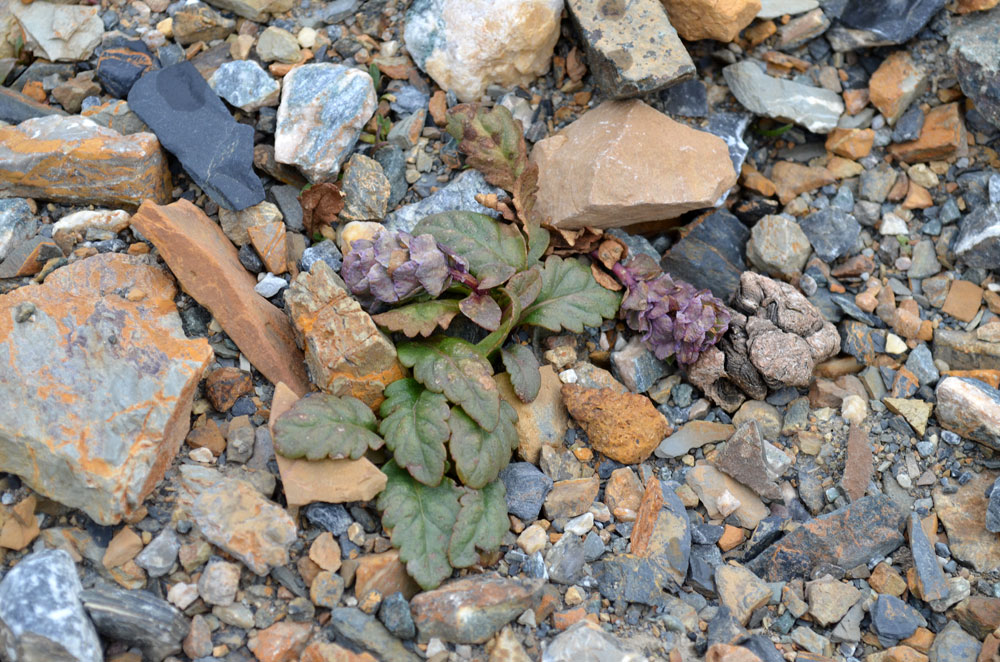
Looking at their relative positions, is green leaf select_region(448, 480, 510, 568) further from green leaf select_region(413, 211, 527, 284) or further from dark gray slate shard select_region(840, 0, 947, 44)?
dark gray slate shard select_region(840, 0, 947, 44)

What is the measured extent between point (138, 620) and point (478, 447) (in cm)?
134

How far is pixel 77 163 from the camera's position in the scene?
11.8ft

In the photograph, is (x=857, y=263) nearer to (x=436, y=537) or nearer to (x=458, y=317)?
(x=458, y=317)

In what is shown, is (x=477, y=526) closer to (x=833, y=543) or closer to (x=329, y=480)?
(x=329, y=480)

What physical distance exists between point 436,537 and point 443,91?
236cm

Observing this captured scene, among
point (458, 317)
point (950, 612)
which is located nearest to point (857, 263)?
point (950, 612)

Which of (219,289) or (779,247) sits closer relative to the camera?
(219,289)

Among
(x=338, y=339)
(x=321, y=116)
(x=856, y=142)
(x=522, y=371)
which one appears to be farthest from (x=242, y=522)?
(x=856, y=142)

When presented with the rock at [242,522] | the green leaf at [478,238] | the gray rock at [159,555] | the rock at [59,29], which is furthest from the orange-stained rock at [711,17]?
the gray rock at [159,555]

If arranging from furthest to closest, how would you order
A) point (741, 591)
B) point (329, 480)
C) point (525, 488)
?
point (525, 488)
point (741, 591)
point (329, 480)

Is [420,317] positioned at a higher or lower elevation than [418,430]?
higher

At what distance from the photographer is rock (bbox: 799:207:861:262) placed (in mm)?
4191

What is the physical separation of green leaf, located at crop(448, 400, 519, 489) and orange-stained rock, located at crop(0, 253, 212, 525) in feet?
3.36

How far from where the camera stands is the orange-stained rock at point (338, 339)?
3.29m
